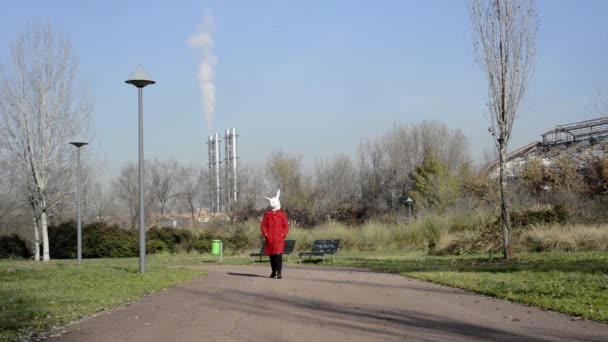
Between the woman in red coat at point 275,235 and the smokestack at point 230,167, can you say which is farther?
the smokestack at point 230,167

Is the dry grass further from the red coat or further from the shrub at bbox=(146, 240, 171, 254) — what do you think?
the shrub at bbox=(146, 240, 171, 254)

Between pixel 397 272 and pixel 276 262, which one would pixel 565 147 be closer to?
pixel 397 272

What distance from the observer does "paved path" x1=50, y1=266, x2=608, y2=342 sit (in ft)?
24.0

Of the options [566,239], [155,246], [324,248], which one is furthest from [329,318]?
[155,246]

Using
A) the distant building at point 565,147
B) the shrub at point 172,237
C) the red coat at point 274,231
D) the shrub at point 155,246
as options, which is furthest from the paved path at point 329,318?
the distant building at point 565,147

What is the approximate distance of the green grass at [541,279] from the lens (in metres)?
9.36

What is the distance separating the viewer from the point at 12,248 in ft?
119

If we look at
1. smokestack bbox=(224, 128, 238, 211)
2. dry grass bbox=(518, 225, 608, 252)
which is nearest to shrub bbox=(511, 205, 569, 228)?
dry grass bbox=(518, 225, 608, 252)

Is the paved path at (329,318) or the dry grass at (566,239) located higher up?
the dry grass at (566,239)

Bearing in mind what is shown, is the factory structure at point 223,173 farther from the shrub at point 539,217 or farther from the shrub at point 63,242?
the shrub at point 539,217

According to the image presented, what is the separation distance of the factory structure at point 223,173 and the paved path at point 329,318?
170ft

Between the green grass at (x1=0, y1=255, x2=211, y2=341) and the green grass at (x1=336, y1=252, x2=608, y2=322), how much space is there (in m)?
6.12

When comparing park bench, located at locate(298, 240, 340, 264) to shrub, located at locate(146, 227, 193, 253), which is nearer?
park bench, located at locate(298, 240, 340, 264)

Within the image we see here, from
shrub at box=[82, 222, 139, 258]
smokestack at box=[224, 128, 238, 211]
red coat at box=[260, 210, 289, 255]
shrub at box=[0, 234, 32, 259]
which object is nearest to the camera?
red coat at box=[260, 210, 289, 255]
